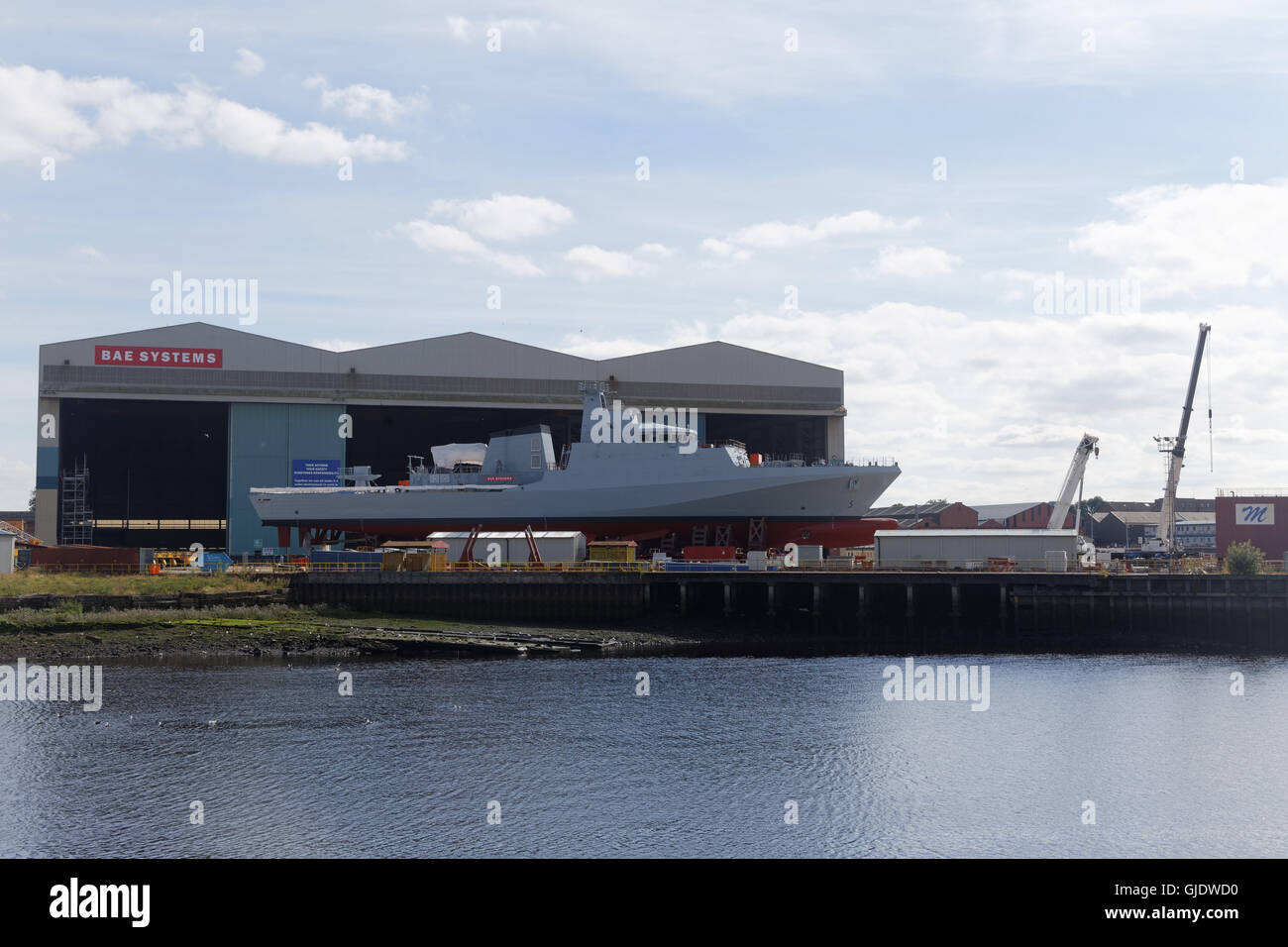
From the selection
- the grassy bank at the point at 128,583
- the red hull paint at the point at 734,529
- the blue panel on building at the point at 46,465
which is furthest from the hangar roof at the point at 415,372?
the grassy bank at the point at 128,583

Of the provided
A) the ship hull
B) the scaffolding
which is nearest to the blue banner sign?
the ship hull

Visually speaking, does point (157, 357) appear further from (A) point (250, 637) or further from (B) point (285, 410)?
(A) point (250, 637)

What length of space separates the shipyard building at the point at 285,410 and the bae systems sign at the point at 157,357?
7 cm

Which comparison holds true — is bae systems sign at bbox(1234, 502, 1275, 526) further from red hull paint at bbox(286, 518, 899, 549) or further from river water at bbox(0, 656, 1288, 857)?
river water at bbox(0, 656, 1288, 857)

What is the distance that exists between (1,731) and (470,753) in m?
12.0

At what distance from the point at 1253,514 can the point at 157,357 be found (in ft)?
194

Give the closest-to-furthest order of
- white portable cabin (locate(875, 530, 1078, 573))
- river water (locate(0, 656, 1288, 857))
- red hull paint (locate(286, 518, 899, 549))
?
river water (locate(0, 656, 1288, 857))
white portable cabin (locate(875, 530, 1078, 573))
red hull paint (locate(286, 518, 899, 549))

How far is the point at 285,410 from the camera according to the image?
193ft

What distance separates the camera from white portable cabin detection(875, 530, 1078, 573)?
149 feet

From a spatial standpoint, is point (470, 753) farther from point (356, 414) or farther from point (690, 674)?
point (356, 414)

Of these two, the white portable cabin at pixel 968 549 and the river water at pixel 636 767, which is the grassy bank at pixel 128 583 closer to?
the river water at pixel 636 767

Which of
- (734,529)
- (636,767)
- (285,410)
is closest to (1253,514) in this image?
(734,529)

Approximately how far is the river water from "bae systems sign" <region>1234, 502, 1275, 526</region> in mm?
21980

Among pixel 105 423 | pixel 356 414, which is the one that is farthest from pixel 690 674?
pixel 105 423
